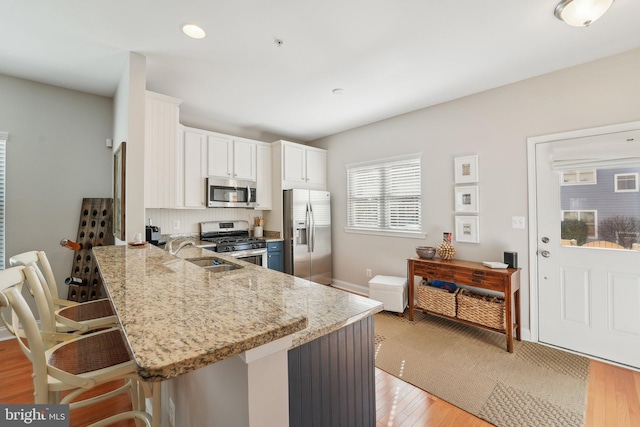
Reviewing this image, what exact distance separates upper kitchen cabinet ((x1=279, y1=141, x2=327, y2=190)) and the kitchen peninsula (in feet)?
9.71

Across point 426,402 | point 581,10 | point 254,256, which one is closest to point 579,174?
point 581,10

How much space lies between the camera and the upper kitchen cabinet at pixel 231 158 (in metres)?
3.80

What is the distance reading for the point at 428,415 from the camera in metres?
1.83

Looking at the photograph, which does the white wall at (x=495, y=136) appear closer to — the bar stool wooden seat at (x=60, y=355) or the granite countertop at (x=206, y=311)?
the granite countertop at (x=206, y=311)

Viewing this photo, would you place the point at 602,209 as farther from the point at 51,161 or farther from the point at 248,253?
the point at 51,161

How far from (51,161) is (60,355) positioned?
281cm

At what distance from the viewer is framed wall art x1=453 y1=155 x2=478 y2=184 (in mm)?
3164

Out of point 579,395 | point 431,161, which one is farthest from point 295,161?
point 579,395

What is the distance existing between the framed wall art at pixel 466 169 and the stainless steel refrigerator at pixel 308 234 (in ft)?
6.85

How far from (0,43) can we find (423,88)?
3842 millimetres

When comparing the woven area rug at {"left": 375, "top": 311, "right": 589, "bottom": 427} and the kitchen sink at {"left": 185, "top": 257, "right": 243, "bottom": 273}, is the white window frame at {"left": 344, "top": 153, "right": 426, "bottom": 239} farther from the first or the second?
the kitchen sink at {"left": 185, "top": 257, "right": 243, "bottom": 273}

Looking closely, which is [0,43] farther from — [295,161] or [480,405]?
[480,405]

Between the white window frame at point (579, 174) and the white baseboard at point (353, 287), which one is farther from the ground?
the white window frame at point (579, 174)

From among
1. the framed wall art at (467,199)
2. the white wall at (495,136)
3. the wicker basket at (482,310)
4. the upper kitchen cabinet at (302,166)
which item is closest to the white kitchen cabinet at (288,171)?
the upper kitchen cabinet at (302,166)
